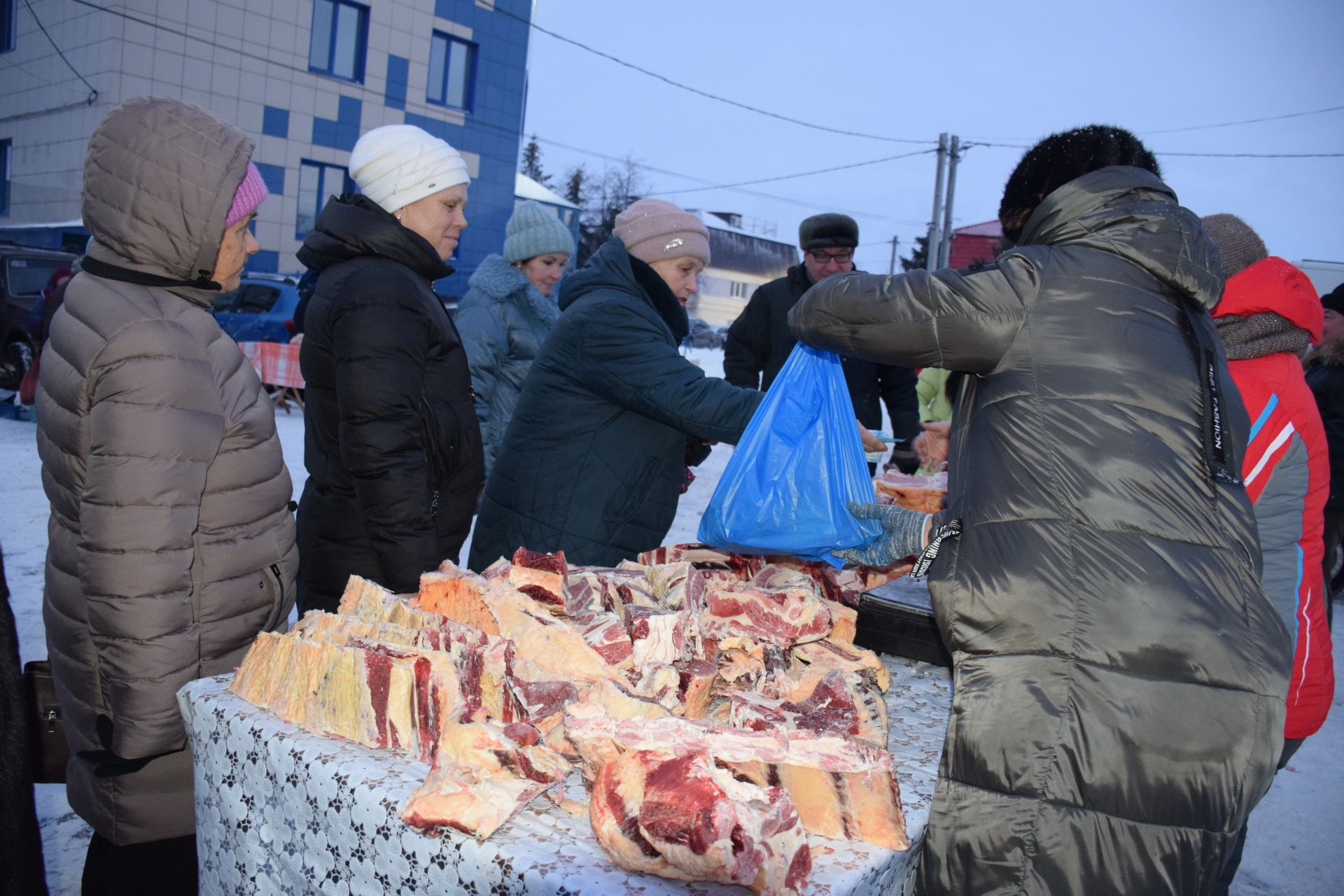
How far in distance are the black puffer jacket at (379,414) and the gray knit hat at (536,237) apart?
2008mm

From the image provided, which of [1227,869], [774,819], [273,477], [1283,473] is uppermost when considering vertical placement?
[1283,473]

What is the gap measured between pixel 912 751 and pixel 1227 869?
125 centimetres

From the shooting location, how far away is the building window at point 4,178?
65.3ft

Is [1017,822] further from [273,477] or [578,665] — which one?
[273,477]

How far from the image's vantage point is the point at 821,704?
5.74 feet

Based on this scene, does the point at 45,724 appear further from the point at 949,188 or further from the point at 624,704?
the point at 949,188

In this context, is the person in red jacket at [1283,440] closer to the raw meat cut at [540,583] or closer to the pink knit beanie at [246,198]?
the raw meat cut at [540,583]

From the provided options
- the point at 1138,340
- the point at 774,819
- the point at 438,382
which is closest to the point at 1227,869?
the point at 1138,340

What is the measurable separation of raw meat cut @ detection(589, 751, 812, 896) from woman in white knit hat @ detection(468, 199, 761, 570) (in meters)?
1.31

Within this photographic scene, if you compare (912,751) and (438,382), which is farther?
(438,382)

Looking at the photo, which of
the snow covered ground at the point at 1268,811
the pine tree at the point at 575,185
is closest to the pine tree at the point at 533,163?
the pine tree at the point at 575,185

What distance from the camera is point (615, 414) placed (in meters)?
2.75

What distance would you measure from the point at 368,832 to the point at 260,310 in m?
12.7

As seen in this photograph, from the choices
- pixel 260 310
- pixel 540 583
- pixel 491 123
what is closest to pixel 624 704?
pixel 540 583
